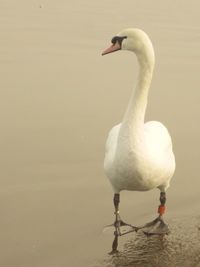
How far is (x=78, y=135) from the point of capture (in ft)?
22.9

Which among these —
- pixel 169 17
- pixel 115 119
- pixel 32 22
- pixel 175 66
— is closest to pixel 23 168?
pixel 115 119

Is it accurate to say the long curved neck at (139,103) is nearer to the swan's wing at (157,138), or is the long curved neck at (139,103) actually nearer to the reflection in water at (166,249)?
the swan's wing at (157,138)

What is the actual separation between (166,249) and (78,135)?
7.90 feet

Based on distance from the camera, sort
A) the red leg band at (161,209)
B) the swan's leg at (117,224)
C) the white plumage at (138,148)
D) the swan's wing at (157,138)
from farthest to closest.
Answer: the red leg band at (161,209) < the swan's leg at (117,224) < the swan's wing at (157,138) < the white plumage at (138,148)

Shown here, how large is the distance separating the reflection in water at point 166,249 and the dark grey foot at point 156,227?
2.1 inches

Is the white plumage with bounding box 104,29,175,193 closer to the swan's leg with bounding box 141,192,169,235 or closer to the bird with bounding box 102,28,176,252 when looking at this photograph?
the bird with bounding box 102,28,176,252

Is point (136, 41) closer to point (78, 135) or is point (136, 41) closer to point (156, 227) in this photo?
point (156, 227)

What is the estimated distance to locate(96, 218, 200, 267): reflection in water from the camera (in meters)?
4.68

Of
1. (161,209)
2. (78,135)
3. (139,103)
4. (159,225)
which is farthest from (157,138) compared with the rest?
(78,135)

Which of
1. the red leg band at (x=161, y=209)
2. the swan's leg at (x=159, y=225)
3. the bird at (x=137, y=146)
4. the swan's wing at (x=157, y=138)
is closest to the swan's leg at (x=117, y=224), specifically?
the bird at (x=137, y=146)

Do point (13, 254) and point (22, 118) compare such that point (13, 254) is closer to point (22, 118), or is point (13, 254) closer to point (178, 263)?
point (178, 263)

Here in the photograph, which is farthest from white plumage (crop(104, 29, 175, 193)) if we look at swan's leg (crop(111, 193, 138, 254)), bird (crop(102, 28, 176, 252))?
swan's leg (crop(111, 193, 138, 254))

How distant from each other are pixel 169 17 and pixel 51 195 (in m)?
9.19

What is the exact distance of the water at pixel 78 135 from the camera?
16.2ft
